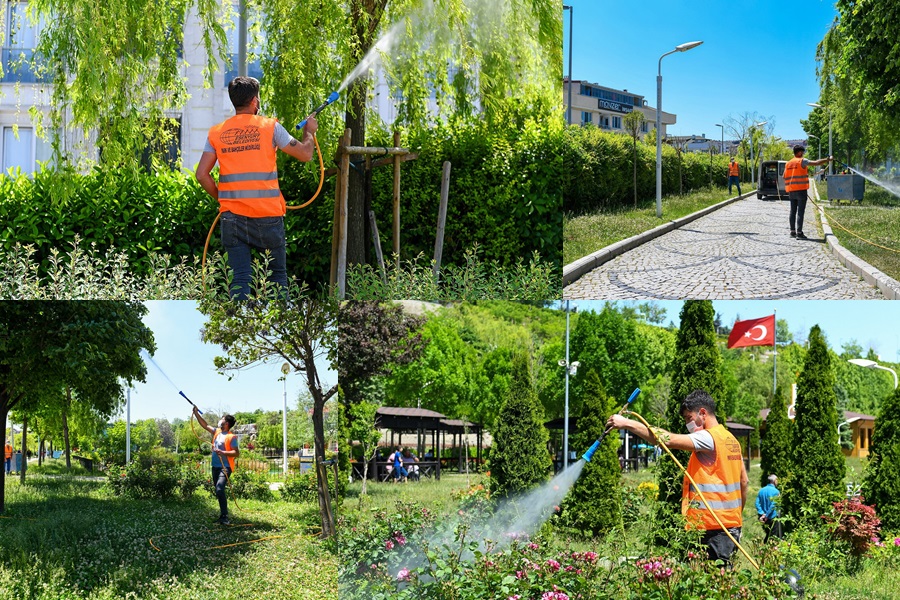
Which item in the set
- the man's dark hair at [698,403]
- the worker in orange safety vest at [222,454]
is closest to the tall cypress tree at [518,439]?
the man's dark hair at [698,403]

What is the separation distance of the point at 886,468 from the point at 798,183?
3333 millimetres

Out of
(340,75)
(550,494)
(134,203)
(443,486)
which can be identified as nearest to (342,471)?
(443,486)

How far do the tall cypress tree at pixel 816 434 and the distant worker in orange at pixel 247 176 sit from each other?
204 inches

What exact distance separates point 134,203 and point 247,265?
391cm

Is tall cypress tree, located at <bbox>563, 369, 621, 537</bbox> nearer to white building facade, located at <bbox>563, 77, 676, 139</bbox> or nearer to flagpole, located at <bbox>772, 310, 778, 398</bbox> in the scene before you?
flagpole, located at <bbox>772, 310, 778, 398</bbox>

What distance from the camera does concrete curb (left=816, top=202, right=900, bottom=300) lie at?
8.14 m

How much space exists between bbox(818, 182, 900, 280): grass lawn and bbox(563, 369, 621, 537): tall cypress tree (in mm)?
3409

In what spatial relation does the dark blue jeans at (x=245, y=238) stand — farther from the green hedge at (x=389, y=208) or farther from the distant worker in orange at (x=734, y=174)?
the distant worker in orange at (x=734, y=174)

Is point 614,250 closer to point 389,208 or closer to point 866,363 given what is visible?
point 389,208

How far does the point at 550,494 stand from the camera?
6699 millimetres

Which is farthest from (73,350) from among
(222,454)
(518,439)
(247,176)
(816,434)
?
(816,434)

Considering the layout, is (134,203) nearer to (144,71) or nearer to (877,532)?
(144,71)

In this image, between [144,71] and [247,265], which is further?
[144,71]

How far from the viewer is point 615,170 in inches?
Answer: 419
